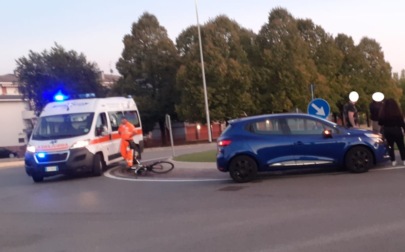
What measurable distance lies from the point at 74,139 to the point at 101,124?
4.81ft

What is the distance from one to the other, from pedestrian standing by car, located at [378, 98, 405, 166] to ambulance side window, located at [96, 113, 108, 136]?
28.7 feet

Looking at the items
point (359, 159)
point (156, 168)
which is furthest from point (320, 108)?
point (156, 168)

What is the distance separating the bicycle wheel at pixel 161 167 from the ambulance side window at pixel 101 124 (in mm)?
2290

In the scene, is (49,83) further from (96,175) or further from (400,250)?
(400,250)

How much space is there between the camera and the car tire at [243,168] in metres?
13.0

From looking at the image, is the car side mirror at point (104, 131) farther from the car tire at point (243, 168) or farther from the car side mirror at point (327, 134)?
the car side mirror at point (327, 134)

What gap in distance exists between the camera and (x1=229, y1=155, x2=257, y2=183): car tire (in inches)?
511

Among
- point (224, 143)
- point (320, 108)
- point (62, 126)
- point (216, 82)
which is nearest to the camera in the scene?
point (224, 143)

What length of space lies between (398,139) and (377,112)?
171 centimetres

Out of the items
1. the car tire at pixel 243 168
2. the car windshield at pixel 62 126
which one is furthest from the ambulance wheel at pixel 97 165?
the car tire at pixel 243 168

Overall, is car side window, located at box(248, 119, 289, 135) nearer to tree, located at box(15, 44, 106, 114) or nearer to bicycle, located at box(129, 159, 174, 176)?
bicycle, located at box(129, 159, 174, 176)

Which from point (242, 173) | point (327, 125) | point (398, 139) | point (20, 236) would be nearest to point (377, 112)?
point (398, 139)

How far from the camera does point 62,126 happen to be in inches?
709

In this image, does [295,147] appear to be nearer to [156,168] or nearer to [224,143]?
[224,143]
